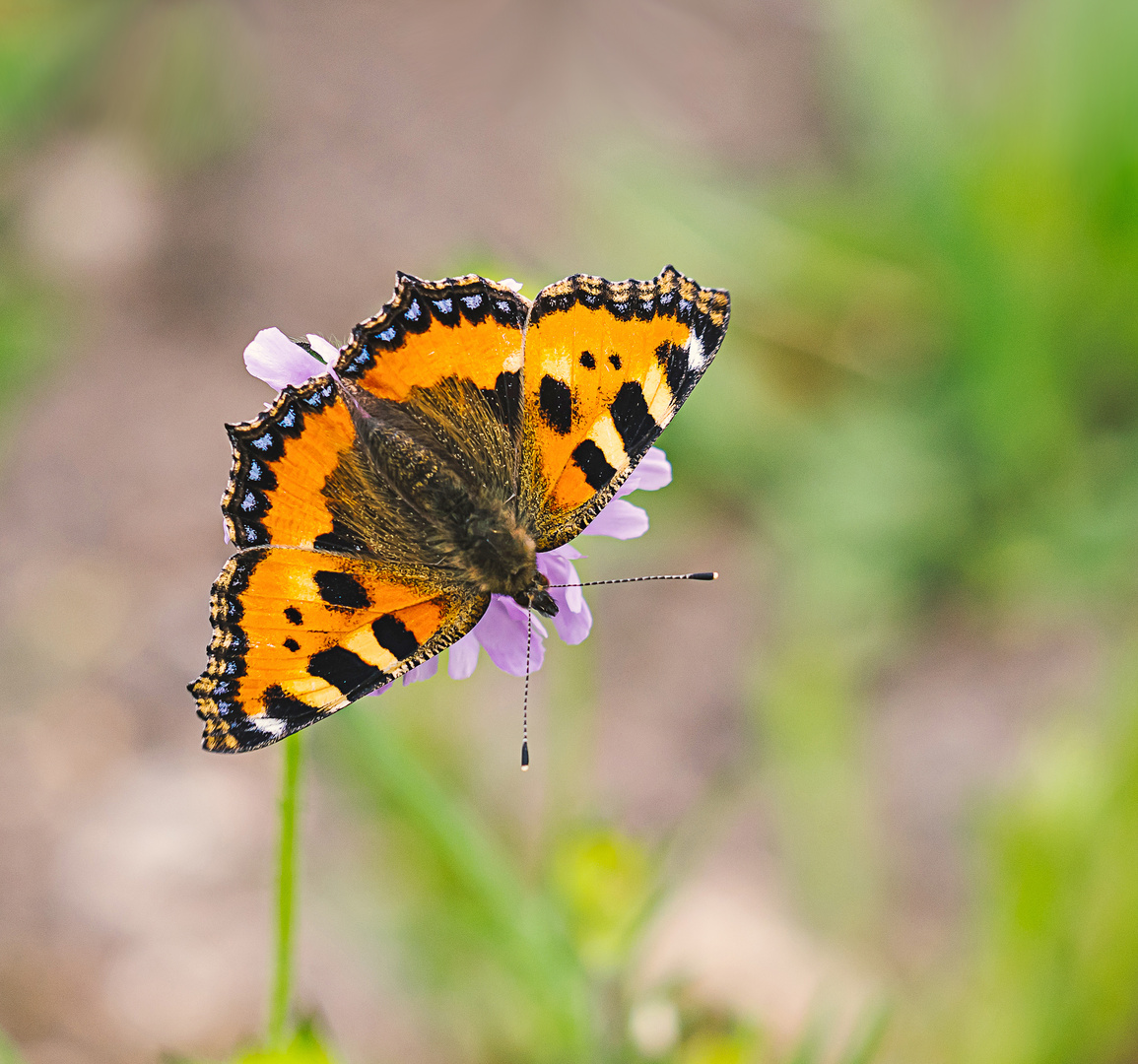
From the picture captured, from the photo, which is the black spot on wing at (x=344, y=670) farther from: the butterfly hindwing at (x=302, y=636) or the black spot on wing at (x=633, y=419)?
the black spot on wing at (x=633, y=419)

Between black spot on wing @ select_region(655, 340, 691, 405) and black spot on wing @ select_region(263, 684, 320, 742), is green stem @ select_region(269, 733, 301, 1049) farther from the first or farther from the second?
black spot on wing @ select_region(655, 340, 691, 405)

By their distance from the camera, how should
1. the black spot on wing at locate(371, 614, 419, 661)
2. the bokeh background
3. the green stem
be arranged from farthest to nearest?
the bokeh background, the black spot on wing at locate(371, 614, 419, 661), the green stem

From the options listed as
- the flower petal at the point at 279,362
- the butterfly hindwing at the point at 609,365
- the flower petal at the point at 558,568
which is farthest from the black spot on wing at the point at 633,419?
the flower petal at the point at 279,362

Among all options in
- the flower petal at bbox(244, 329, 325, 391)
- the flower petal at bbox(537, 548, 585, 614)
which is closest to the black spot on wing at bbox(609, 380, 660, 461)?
the flower petal at bbox(537, 548, 585, 614)

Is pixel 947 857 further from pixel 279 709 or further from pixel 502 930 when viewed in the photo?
pixel 279 709

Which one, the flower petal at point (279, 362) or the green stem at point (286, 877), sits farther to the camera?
the flower petal at point (279, 362)

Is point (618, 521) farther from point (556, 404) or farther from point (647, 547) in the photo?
point (647, 547)

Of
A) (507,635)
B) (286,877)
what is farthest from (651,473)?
(286,877)
